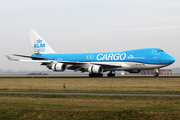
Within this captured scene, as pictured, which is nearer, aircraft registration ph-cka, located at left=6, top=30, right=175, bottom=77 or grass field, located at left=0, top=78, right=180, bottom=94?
grass field, located at left=0, top=78, right=180, bottom=94

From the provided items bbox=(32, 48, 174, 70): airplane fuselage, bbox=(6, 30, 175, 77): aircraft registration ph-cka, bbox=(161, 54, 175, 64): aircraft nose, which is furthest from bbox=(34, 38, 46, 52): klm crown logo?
bbox=(161, 54, 175, 64): aircraft nose

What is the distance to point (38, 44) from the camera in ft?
237

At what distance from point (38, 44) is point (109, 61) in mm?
21376

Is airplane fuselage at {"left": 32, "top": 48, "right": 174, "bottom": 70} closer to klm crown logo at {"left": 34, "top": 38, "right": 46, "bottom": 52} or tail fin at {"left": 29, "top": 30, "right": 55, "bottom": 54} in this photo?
tail fin at {"left": 29, "top": 30, "right": 55, "bottom": 54}

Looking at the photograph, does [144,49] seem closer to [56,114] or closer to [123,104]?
[123,104]

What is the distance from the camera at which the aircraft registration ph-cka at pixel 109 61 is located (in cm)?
5494

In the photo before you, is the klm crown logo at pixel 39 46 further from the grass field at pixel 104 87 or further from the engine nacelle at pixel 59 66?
the grass field at pixel 104 87

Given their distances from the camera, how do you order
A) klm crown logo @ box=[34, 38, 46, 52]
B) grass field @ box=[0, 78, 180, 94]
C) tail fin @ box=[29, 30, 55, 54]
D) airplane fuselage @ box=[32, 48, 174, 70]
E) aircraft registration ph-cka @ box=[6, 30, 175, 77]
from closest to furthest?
grass field @ box=[0, 78, 180, 94]
airplane fuselage @ box=[32, 48, 174, 70]
aircraft registration ph-cka @ box=[6, 30, 175, 77]
tail fin @ box=[29, 30, 55, 54]
klm crown logo @ box=[34, 38, 46, 52]

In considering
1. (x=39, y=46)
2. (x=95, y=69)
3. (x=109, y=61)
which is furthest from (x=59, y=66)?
(x=39, y=46)

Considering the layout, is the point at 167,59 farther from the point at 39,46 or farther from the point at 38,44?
the point at 38,44

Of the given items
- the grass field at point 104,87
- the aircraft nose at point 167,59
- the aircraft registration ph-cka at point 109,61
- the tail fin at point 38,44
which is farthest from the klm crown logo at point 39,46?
the grass field at point 104,87

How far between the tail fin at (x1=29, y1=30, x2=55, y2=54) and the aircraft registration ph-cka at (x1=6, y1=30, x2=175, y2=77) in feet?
6.57

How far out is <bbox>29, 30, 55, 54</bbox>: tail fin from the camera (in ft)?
235

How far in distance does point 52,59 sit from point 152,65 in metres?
24.3
